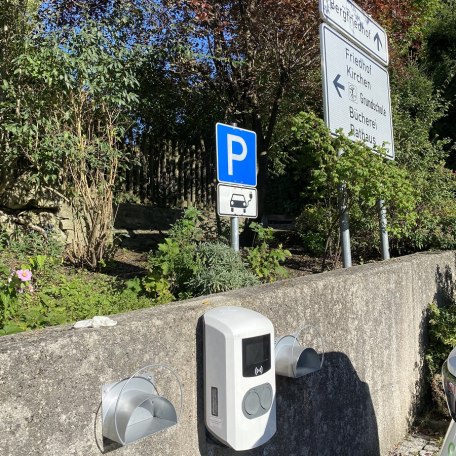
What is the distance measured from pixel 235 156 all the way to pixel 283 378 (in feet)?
6.42

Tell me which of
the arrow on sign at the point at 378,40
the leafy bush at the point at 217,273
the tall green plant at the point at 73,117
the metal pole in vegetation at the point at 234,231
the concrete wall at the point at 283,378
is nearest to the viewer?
the concrete wall at the point at 283,378

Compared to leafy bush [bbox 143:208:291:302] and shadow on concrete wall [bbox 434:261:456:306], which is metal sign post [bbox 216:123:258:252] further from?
shadow on concrete wall [bbox 434:261:456:306]

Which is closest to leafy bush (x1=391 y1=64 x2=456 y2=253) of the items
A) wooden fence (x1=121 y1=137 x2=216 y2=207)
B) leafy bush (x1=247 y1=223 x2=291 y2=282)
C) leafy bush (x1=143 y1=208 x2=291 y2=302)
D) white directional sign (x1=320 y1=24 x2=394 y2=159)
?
white directional sign (x1=320 y1=24 x2=394 y2=159)

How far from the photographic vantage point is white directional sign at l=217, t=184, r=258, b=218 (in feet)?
12.8

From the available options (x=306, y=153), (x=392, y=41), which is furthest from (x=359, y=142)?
(x=392, y=41)

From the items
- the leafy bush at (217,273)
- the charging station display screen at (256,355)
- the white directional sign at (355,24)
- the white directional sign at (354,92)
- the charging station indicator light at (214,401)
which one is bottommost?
the charging station indicator light at (214,401)

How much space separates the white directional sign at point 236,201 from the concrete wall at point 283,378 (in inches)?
37.2

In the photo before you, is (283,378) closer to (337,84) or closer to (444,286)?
(337,84)

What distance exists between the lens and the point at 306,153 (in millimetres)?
5652

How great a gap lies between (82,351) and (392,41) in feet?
27.4

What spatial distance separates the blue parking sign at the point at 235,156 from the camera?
3.91 meters

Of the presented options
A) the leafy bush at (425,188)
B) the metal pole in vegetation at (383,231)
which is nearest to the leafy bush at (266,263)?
the metal pole in vegetation at (383,231)

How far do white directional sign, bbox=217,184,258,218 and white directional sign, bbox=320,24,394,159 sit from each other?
937 mm

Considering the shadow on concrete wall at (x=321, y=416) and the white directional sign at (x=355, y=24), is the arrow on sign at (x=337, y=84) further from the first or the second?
the shadow on concrete wall at (x=321, y=416)
